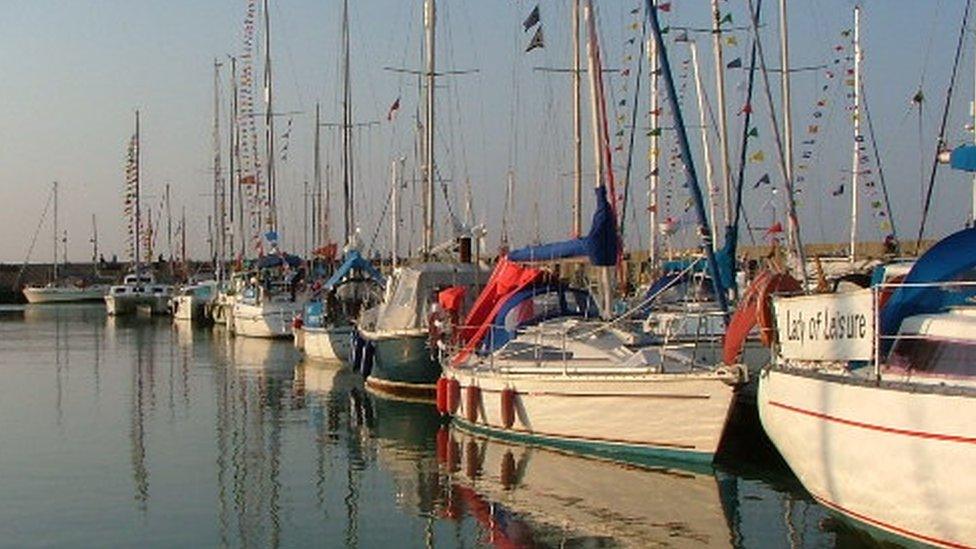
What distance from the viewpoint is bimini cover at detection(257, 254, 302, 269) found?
199 ft

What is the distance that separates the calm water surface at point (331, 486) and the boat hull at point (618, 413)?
0.45 m

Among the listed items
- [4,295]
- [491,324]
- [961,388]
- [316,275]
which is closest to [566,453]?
[491,324]

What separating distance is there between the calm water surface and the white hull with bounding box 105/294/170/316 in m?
60.2

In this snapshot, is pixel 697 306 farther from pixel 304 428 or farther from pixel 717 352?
pixel 304 428

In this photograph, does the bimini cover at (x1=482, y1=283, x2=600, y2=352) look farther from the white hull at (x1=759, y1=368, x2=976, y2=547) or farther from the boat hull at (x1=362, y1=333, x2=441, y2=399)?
the white hull at (x1=759, y1=368, x2=976, y2=547)

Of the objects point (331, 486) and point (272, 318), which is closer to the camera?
point (331, 486)

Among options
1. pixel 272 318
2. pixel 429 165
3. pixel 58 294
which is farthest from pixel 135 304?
pixel 429 165

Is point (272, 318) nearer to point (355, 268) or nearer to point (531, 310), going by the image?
point (355, 268)

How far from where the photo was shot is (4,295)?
447ft

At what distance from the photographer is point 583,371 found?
20266 mm

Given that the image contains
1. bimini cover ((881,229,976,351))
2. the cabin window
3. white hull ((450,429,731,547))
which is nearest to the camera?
the cabin window

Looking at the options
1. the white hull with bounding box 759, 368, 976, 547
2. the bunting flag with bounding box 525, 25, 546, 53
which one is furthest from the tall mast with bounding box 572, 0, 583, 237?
the white hull with bounding box 759, 368, 976, 547

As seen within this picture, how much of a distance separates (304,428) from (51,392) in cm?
1188

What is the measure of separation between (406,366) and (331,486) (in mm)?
10628
